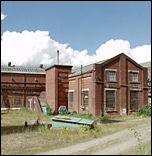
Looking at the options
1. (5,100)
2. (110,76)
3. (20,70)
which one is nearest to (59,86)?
(110,76)

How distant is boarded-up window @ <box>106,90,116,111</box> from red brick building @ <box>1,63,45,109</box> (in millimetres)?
17307

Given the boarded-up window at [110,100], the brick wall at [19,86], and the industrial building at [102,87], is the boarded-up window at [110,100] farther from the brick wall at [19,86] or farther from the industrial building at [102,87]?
the brick wall at [19,86]

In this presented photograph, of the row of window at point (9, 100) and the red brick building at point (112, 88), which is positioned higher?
the red brick building at point (112, 88)

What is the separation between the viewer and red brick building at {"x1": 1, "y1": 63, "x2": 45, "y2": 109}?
118 feet

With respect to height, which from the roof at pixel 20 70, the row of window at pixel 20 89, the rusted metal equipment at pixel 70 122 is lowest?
the rusted metal equipment at pixel 70 122

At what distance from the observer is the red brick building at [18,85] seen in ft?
118

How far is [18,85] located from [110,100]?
2008 centimetres

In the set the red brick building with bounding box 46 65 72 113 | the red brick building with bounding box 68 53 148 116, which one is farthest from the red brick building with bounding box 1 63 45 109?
the red brick building with bounding box 68 53 148 116

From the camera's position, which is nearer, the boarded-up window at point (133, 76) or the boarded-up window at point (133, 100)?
the boarded-up window at point (133, 100)

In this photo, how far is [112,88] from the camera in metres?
22.8

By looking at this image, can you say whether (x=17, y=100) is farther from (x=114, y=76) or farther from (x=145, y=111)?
(x=145, y=111)

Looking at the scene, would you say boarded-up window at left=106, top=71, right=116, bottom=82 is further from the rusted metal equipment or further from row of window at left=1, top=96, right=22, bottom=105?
row of window at left=1, top=96, right=22, bottom=105

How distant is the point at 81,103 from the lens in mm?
23625

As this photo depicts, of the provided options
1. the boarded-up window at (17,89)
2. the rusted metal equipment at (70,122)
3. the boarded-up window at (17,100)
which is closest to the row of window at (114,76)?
the rusted metal equipment at (70,122)
